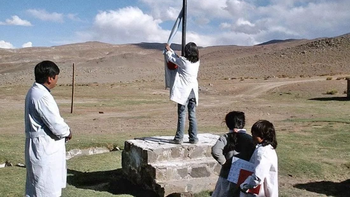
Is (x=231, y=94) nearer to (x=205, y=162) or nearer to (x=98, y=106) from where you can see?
(x=98, y=106)

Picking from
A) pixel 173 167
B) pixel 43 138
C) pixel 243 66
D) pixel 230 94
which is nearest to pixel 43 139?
pixel 43 138

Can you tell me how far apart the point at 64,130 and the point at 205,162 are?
12.9 ft

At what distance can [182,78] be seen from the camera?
7789 mm

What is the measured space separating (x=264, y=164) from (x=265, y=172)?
0.28ft

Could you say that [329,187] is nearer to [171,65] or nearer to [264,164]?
[171,65]

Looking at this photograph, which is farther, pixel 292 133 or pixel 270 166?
pixel 292 133

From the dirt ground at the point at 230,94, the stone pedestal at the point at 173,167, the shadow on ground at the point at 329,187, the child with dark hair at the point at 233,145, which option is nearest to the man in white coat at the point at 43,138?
the child with dark hair at the point at 233,145

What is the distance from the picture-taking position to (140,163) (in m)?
8.49

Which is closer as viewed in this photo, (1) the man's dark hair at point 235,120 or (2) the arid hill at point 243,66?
(1) the man's dark hair at point 235,120

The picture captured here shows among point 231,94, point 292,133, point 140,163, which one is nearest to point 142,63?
point 231,94

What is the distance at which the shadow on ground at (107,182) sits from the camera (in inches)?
335

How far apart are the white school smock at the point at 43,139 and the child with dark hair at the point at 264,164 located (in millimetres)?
1961

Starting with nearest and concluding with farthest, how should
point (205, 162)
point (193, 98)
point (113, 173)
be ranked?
point (193, 98) < point (205, 162) < point (113, 173)

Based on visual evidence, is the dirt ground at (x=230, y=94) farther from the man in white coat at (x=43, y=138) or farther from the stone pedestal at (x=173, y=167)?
the man in white coat at (x=43, y=138)
